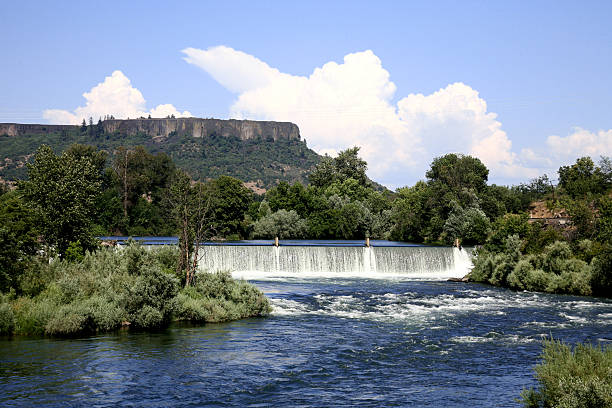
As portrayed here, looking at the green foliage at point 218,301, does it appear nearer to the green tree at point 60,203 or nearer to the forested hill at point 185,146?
the green tree at point 60,203

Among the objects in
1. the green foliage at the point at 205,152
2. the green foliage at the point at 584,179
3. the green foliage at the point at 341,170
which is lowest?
the green foliage at the point at 584,179

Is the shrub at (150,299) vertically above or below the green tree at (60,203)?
below

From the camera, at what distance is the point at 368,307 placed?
2509cm

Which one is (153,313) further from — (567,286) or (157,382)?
(567,286)

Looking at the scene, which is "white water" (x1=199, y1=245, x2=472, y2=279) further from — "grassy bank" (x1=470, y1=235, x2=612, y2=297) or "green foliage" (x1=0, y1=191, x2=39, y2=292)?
"green foliage" (x1=0, y1=191, x2=39, y2=292)

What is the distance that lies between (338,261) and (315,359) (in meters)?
25.1

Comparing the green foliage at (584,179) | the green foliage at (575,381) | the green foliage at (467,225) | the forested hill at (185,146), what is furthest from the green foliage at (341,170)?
the green foliage at (575,381)

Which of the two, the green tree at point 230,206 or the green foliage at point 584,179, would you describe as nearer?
the green foliage at point 584,179

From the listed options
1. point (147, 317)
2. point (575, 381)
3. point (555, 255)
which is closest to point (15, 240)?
point (147, 317)

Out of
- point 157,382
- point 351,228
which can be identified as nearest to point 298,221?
point 351,228

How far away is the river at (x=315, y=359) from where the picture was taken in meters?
12.4

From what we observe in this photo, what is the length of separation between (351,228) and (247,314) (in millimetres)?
53438

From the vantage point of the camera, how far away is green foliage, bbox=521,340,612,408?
8.66m

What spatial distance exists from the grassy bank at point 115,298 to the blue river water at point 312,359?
73 centimetres
